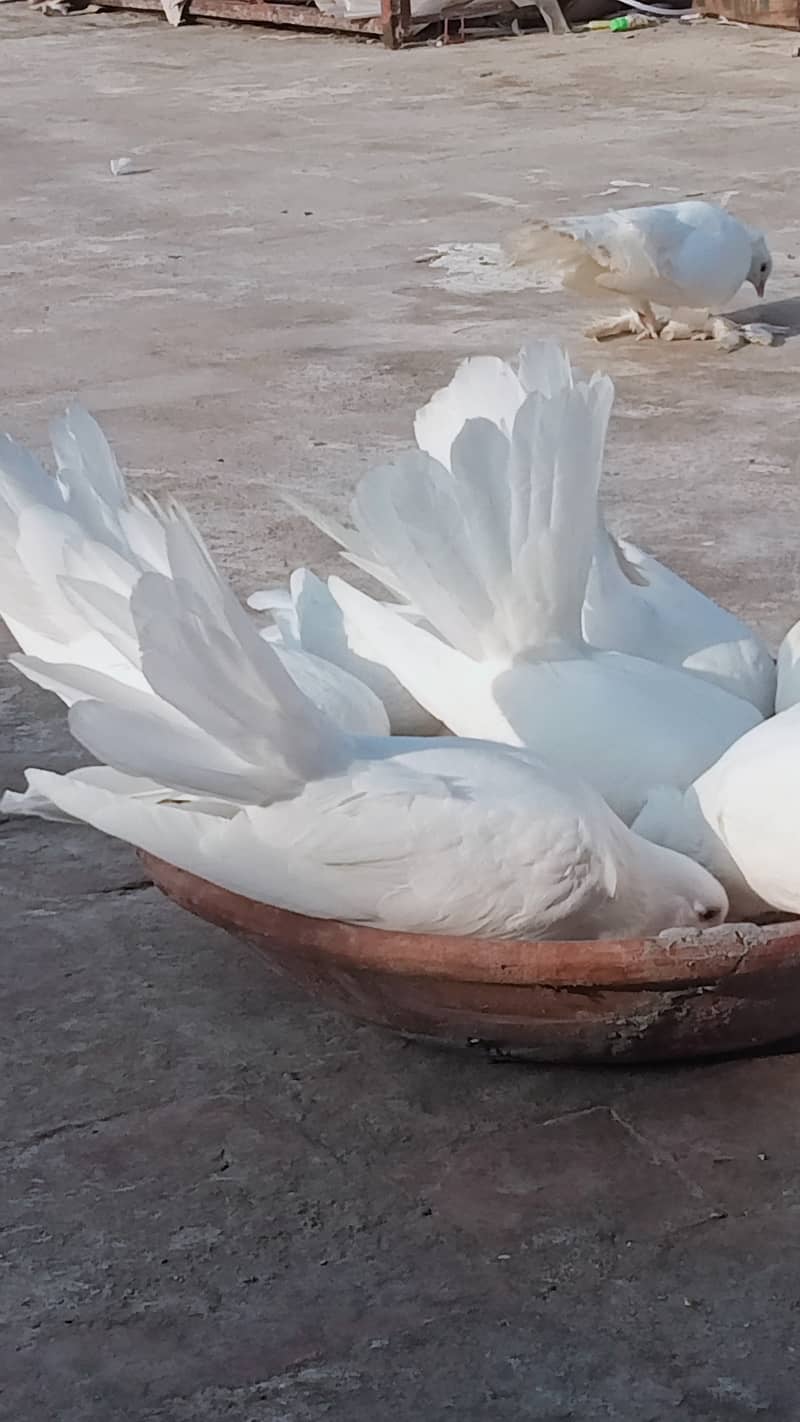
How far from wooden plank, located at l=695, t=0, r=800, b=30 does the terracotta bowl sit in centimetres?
838

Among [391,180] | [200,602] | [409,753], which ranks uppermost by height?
[200,602]

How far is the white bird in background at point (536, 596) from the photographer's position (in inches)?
77.0

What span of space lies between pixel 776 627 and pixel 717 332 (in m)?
1.81

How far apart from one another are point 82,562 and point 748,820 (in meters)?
0.67

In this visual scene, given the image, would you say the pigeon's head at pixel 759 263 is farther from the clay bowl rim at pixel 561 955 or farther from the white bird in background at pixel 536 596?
the clay bowl rim at pixel 561 955

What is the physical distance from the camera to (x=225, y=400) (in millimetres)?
4336

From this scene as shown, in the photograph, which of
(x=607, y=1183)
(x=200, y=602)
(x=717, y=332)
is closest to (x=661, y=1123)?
(x=607, y=1183)

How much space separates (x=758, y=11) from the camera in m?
9.49

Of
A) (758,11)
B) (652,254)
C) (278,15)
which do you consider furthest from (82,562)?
(278,15)

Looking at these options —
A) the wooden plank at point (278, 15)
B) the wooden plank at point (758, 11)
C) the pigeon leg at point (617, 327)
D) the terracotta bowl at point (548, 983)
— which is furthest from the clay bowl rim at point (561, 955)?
the wooden plank at point (278, 15)

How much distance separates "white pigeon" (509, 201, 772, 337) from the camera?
447cm

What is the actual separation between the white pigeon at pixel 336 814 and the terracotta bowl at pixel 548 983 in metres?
0.03

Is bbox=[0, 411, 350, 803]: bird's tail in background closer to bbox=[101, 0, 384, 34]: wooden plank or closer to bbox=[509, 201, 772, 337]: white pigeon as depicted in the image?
bbox=[509, 201, 772, 337]: white pigeon

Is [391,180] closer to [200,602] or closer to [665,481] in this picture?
[665,481]
